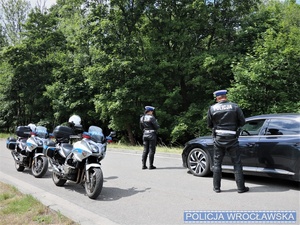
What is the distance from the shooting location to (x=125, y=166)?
945cm

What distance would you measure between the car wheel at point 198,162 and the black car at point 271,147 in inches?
5.3

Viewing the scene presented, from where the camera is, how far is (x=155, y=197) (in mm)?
5668


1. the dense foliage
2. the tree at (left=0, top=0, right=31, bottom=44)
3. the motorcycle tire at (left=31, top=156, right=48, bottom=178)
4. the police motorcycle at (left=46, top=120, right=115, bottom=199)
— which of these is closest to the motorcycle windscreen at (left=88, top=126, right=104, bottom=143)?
the police motorcycle at (left=46, top=120, right=115, bottom=199)

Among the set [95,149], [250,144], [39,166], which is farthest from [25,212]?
[250,144]

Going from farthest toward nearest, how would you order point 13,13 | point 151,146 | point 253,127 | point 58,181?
1. point 13,13
2. point 151,146
3. point 58,181
4. point 253,127

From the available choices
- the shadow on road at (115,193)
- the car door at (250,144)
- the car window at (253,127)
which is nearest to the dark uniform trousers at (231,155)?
the car door at (250,144)

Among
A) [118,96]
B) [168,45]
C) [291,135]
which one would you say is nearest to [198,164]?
[291,135]

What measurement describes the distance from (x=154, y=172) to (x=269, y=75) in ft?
31.5

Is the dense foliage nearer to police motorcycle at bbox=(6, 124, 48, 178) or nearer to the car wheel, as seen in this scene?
the car wheel

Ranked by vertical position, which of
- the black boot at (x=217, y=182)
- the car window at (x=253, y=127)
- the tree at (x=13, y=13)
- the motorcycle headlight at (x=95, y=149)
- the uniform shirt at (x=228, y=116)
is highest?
the tree at (x=13, y=13)

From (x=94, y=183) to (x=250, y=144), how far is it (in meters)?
3.24

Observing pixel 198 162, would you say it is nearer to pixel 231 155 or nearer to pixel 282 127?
pixel 231 155

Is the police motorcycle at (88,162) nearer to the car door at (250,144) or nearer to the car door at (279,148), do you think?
the car door at (250,144)

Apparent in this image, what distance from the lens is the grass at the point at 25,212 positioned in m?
4.40
